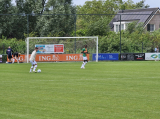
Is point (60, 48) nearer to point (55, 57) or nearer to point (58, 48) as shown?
point (58, 48)

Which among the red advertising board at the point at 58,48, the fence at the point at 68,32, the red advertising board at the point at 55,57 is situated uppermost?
the fence at the point at 68,32

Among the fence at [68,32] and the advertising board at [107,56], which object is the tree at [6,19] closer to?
the fence at [68,32]

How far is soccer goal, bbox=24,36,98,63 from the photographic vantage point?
4006 centimetres

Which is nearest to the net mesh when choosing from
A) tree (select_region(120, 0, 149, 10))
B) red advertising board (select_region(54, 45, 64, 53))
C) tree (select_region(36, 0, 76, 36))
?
red advertising board (select_region(54, 45, 64, 53))

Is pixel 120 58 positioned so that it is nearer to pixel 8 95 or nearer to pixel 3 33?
pixel 3 33

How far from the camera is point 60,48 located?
40.6 m

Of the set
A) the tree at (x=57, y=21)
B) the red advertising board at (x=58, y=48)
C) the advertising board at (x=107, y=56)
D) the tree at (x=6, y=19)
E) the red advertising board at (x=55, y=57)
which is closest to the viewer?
the red advertising board at (x=55, y=57)

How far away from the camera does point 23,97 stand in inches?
403

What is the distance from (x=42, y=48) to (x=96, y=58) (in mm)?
6743

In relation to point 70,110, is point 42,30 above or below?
above

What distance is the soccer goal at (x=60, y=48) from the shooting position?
131 ft

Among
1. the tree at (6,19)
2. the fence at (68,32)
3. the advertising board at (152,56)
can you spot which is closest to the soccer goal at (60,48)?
the fence at (68,32)

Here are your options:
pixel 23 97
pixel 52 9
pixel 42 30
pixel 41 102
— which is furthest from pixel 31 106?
pixel 52 9

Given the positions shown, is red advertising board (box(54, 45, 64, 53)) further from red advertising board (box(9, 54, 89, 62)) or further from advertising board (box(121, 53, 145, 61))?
advertising board (box(121, 53, 145, 61))
